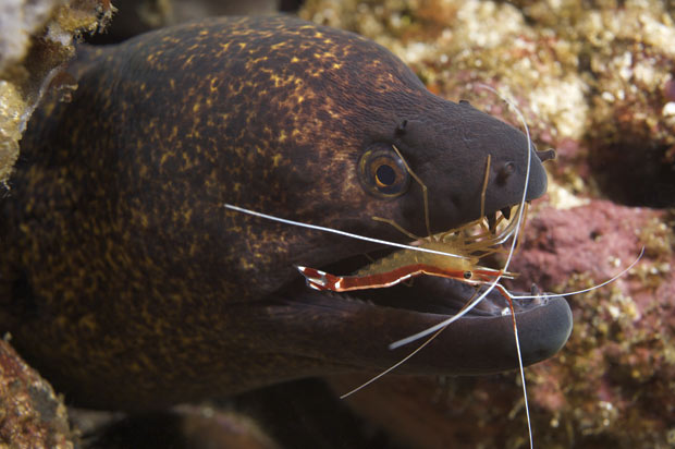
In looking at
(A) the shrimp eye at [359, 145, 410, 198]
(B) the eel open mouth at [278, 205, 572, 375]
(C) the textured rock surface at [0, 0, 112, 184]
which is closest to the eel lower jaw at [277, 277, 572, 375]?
(B) the eel open mouth at [278, 205, 572, 375]

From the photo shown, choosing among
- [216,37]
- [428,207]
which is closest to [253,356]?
[428,207]

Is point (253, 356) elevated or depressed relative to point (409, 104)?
depressed

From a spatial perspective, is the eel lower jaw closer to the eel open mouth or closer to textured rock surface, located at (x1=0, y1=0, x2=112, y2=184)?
the eel open mouth

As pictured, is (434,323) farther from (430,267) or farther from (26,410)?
(26,410)

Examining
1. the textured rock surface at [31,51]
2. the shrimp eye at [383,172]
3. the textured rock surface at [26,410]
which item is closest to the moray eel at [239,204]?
the shrimp eye at [383,172]

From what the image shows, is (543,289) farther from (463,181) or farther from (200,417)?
(200,417)

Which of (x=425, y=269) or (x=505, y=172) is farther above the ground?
(x=505, y=172)

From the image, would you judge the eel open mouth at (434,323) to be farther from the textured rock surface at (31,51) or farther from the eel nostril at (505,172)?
the textured rock surface at (31,51)

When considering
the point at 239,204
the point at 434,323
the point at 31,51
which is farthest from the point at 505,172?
the point at 31,51
